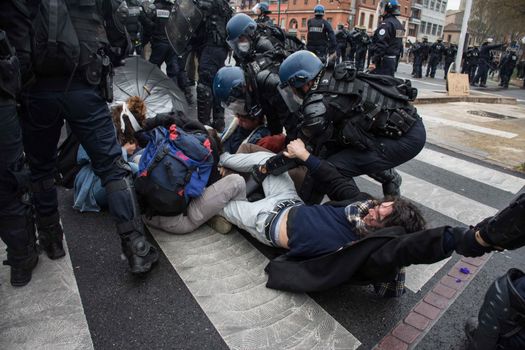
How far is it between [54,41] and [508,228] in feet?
7.14

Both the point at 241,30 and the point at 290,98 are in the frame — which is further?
the point at 241,30

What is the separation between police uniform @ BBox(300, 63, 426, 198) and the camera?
2.74 m

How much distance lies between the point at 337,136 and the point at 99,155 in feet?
5.55

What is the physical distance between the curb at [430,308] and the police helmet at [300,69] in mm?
1677

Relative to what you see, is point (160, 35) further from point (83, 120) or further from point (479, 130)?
point (479, 130)

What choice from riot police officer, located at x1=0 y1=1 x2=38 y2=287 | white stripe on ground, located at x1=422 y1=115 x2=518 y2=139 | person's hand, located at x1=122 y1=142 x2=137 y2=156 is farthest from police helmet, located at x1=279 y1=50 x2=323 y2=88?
white stripe on ground, located at x1=422 y1=115 x2=518 y2=139

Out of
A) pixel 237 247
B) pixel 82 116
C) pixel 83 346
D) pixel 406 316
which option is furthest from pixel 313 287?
pixel 82 116

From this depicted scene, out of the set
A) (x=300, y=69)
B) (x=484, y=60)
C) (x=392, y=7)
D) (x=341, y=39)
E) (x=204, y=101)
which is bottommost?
(x=204, y=101)

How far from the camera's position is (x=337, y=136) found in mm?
2988

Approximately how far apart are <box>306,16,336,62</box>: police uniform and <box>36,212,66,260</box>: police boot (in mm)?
9457

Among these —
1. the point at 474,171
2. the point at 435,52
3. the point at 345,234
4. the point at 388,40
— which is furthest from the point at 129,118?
the point at 435,52

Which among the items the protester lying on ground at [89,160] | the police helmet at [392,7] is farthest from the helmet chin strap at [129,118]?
the police helmet at [392,7]

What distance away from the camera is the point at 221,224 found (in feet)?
9.74

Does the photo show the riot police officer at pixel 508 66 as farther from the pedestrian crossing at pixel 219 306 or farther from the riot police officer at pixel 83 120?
the riot police officer at pixel 83 120
